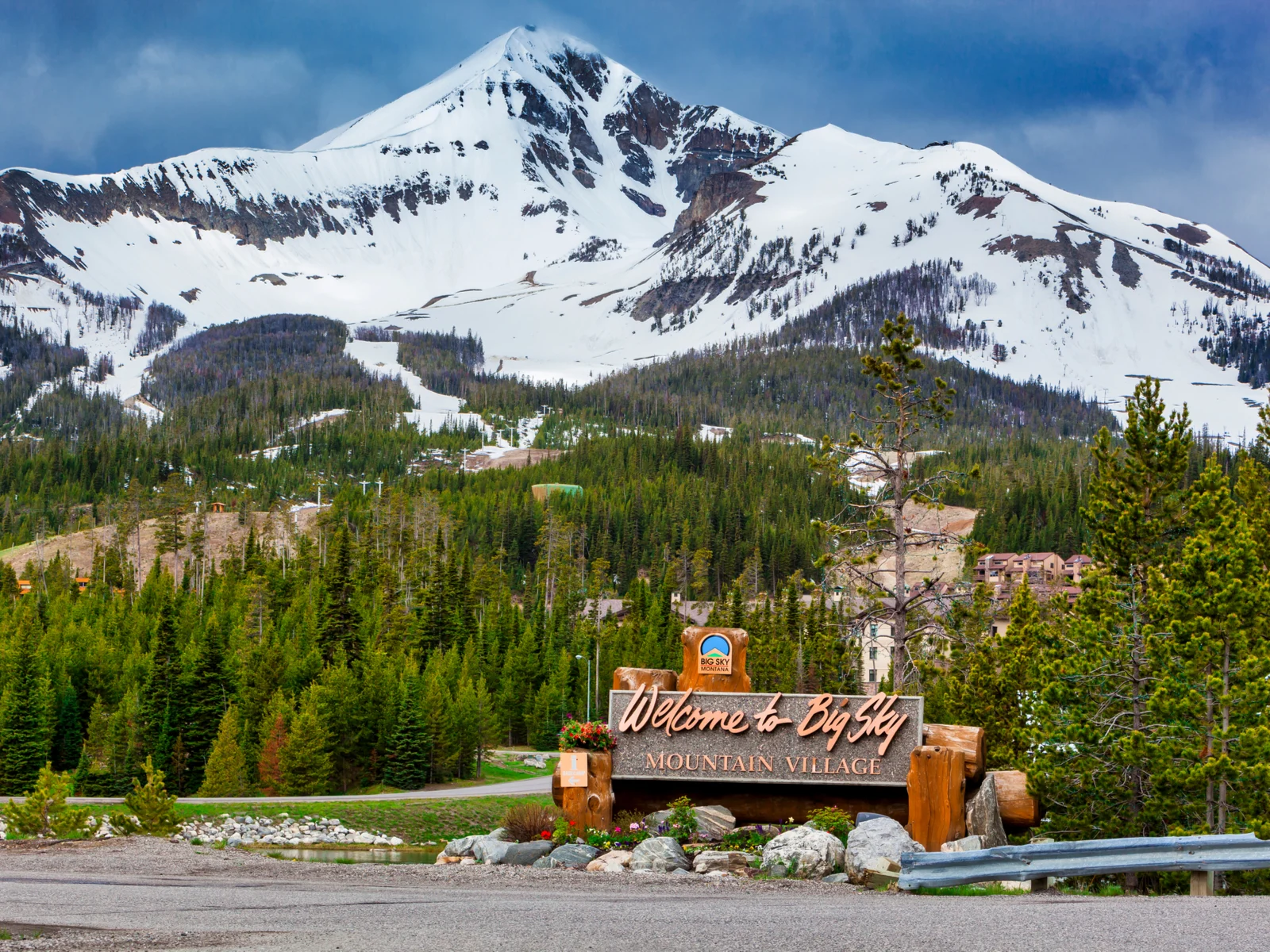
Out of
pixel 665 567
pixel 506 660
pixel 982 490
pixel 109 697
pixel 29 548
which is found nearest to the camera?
pixel 109 697

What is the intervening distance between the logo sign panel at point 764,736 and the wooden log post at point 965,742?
0.67m

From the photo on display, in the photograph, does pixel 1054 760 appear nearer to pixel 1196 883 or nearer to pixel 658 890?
pixel 1196 883

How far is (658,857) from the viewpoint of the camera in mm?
22000

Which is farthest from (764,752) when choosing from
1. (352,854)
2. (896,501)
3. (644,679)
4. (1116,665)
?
(352,854)

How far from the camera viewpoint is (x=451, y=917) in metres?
13.9

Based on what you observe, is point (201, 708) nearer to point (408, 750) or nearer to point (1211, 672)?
point (408, 750)

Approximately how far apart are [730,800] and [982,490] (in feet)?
557

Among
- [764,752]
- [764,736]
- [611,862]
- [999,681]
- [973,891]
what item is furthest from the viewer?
[999,681]

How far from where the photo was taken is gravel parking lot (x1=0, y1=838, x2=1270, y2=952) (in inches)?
472

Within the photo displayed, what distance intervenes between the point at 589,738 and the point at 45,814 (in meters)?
12.0

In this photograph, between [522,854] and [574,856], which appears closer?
[574,856]

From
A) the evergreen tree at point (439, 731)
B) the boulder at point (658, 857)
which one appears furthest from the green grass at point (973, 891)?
the evergreen tree at point (439, 731)

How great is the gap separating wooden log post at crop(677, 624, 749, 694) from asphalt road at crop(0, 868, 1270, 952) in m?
9.66

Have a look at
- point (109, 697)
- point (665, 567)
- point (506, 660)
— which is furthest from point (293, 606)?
point (665, 567)
